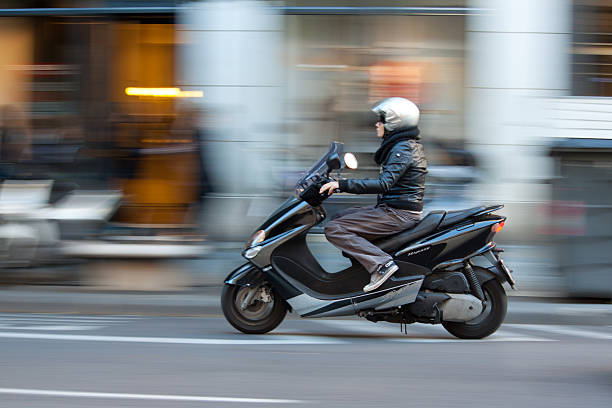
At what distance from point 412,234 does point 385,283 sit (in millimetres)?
385

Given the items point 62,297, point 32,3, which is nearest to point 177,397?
point 62,297

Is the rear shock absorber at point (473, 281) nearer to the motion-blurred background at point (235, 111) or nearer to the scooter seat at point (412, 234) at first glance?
the scooter seat at point (412, 234)

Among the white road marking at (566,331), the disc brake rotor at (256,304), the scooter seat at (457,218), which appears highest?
the scooter seat at (457,218)

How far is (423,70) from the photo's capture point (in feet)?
33.2

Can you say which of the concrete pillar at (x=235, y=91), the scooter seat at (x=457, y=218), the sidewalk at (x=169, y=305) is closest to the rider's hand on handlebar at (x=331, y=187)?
the scooter seat at (x=457, y=218)

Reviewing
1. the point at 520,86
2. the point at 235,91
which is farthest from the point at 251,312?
the point at 520,86

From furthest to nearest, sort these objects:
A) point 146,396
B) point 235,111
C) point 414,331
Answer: point 235,111, point 414,331, point 146,396

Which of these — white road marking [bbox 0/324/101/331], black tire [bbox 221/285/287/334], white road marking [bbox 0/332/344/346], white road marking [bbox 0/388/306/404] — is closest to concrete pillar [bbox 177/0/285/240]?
white road marking [bbox 0/324/101/331]

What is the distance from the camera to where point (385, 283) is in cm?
621

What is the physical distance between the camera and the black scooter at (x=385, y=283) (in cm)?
622

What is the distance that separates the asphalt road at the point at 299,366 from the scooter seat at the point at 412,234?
0.68m

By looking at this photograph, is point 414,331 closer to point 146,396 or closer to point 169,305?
point 169,305

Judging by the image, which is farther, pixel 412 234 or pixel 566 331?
pixel 566 331

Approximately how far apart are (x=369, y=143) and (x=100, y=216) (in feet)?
9.94
